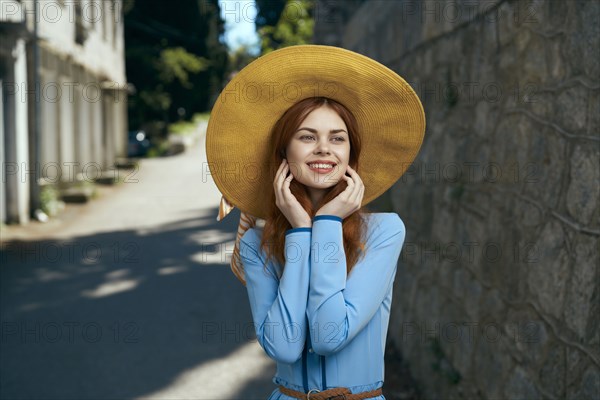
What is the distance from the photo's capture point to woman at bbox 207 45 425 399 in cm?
200

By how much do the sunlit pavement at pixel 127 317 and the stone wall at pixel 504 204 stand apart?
139 centimetres

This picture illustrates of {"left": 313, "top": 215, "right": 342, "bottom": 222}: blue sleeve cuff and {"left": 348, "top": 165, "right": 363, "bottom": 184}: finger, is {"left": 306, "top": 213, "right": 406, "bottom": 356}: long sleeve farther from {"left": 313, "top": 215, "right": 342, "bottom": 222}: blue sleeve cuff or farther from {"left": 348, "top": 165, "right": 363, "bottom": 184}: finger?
{"left": 348, "top": 165, "right": 363, "bottom": 184}: finger

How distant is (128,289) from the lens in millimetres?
7145

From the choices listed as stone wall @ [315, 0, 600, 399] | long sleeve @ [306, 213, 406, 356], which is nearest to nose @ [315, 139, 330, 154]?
long sleeve @ [306, 213, 406, 356]

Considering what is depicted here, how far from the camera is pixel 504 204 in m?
3.65

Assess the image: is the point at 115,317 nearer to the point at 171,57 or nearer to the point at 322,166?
the point at 322,166

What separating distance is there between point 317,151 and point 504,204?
71.2 inches

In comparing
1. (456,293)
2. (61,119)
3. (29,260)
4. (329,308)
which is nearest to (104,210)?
(61,119)

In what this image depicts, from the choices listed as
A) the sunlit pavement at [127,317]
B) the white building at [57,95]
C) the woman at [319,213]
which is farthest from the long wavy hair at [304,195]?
the white building at [57,95]

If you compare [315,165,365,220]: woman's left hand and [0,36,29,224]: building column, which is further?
[0,36,29,224]: building column

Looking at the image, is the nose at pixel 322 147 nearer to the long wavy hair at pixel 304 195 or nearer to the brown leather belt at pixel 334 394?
the long wavy hair at pixel 304 195

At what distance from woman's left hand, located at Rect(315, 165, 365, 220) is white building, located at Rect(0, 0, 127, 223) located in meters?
9.01

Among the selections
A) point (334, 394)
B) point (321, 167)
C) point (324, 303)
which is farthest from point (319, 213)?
point (334, 394)

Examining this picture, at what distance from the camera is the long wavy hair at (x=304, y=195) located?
2.14 m
